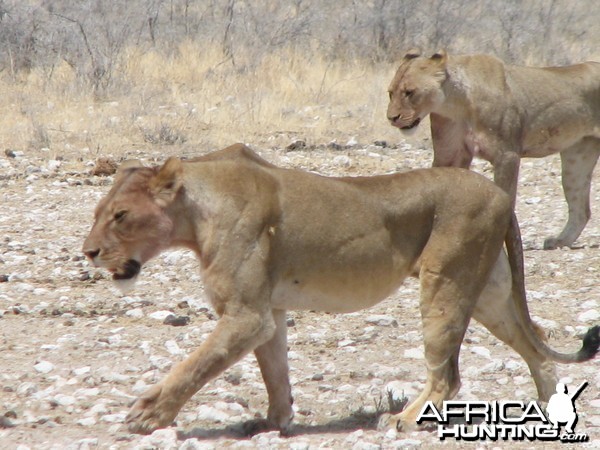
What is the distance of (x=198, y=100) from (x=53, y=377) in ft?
33.0

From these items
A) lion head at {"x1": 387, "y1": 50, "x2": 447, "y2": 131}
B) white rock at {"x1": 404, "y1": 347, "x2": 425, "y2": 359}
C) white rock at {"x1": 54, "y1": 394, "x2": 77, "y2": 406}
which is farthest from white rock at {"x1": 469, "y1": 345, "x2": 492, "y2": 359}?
lion head at {"x1": 387, "y1": 50, "x2": 447, "y2": 131}

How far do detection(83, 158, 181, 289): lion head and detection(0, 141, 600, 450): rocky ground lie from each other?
2.34 ft

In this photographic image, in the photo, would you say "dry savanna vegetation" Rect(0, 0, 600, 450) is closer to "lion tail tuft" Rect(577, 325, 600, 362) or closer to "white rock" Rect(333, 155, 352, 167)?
"white rock" Rect(333, 155, 352, 167)

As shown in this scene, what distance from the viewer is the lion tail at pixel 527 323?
5.45 m

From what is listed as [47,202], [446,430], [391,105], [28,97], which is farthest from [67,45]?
[446,430]

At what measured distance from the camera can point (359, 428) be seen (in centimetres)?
536

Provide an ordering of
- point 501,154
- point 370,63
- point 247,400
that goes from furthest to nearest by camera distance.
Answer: point 370,63 → point 501,154 → point 247,400

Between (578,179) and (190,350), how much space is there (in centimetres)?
467

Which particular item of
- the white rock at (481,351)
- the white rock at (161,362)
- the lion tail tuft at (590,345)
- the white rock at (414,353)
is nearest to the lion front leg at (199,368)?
the white rock at (161,362)

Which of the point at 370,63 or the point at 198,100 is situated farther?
the point at 370,63

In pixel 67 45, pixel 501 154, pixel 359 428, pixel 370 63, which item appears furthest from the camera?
pixel 370 63

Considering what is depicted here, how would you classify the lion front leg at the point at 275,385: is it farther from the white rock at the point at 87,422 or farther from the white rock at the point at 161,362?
the white rock at the point at 161,362

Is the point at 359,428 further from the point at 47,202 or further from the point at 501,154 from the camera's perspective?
the point at 47,202

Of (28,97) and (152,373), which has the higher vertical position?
(152,373)
